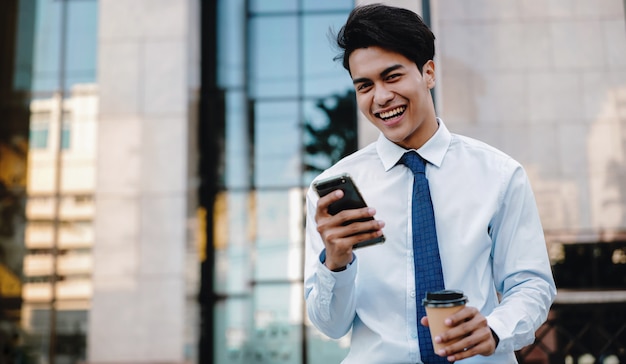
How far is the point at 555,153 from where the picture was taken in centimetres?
679

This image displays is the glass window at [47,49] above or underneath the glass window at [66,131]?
above

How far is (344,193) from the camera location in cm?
169

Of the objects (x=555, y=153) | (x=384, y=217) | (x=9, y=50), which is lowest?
(x=384, y=217)

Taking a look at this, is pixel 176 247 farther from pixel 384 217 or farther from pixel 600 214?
pixel 384 217

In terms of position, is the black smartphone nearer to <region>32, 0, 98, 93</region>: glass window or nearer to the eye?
the eye

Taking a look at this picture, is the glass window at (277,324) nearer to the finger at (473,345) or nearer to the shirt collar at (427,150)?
the shirt collar at (427,150)

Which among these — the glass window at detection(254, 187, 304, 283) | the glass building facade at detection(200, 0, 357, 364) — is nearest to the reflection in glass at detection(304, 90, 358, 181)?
the glass building facade at detection(200, 0, 357, 364)

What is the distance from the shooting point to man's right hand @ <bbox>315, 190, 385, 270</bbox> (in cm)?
169

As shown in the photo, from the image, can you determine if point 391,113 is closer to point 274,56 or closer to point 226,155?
point 226,155

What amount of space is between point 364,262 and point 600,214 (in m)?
5.44

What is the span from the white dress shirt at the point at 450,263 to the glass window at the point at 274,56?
20.8 ft

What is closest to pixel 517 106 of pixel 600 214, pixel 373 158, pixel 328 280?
pixel 600 214

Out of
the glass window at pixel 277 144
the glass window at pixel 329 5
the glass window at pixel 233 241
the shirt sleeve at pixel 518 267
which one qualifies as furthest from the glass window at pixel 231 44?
the shirt sleeve at pixel 518 267

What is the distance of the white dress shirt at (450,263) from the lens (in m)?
1.84
